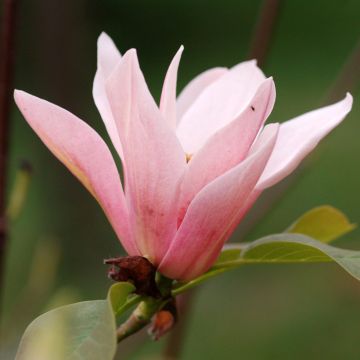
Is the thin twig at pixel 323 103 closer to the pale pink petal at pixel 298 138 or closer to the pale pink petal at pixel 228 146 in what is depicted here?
the pale pink petal at pixel 298 138

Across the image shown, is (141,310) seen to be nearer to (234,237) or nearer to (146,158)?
(146,158)

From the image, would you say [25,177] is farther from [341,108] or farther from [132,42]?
[132,42]

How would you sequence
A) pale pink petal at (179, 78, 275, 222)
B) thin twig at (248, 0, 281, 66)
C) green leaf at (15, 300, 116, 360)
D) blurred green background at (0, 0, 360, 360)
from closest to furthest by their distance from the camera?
1. green leaf at (15, 300, 116, 360)
2. pale pink petal at (179, 78, 275, 222)
3. thin twig at (248, 0, 281, 66)
4. blurred green background at (0, 0, 360, 360)

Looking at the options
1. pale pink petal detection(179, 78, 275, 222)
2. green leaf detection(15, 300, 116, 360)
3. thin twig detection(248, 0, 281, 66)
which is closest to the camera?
green leaf detection(15, 300, 116, 360)

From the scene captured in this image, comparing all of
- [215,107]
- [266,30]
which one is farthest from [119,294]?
[266,30]

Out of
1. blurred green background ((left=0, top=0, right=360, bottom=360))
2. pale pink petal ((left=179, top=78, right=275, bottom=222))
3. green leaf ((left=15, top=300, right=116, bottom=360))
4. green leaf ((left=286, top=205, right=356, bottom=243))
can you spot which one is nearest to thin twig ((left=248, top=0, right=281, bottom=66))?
blurred green background ((left=0, top=0, right=360, bottom=360))

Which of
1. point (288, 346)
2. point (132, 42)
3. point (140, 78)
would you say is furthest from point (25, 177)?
point (132, 42)

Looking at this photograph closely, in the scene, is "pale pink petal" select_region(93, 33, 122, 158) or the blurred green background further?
the blurred green background

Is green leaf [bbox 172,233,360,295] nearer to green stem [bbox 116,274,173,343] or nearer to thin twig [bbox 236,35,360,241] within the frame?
green stem [bbox 116,274,173,343]
